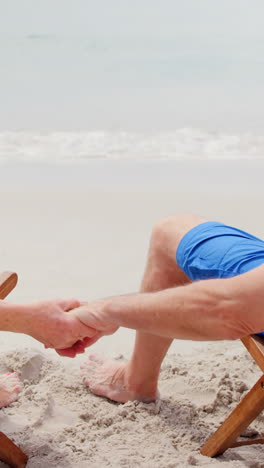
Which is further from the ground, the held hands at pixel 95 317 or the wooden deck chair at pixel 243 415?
the held hands at pixel 95 317

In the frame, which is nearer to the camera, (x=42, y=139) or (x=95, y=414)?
(x=95, y=414)

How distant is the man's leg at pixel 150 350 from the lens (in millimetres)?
2104

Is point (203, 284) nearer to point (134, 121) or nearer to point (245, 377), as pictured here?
point (245, 377)

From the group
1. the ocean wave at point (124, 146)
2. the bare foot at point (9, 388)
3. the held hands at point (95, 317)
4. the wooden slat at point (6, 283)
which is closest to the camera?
the held hands at point (95, 317)

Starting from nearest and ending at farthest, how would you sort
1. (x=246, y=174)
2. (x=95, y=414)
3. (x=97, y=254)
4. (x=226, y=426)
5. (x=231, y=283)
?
(x=231, y=283) < (x=226, y=426) < (x=95, y=414) < (x=97, y=254) < (x=246, y=174)

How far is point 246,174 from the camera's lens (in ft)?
18.9

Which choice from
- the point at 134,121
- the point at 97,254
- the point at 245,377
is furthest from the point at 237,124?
the point at 245,377

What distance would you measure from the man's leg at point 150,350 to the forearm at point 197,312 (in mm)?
358

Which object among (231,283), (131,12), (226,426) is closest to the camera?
(231,283)

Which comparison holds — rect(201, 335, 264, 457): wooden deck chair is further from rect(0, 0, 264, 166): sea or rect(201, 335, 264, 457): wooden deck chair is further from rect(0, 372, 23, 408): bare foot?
rect(0, 0, 264, 166): sea

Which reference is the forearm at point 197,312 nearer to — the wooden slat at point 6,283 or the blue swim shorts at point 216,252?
the blue swim shorts at point 216,252

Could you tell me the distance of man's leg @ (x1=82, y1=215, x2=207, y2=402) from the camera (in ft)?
6.90

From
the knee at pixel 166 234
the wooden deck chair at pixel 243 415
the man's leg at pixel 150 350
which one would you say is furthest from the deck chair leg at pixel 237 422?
the knee at pixel 166 234

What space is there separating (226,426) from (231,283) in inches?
18.7
